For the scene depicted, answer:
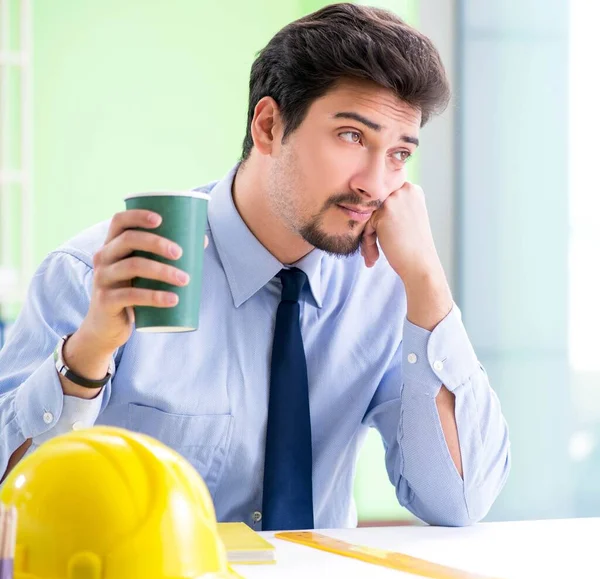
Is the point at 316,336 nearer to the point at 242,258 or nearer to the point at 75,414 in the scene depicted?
the point at 242,258

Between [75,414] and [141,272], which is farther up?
[141,272]

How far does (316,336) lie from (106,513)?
0.87 metres

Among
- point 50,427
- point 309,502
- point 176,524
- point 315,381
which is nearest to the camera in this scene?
point 176,524

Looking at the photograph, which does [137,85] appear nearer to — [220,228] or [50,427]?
[220,228]

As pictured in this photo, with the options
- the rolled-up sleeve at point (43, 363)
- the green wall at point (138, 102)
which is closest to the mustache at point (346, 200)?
the rolled-up sleeve at point (43, 363)

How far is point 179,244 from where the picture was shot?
0.93m

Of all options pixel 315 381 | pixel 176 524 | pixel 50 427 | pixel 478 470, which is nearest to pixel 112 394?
pixel 50 427

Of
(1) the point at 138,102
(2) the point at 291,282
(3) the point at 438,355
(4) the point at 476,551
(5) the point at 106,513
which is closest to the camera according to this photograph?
(5) the point at 106,513

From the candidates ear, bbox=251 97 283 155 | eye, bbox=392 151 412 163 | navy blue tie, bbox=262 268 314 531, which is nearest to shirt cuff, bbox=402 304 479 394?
navy blue tie, bbox=262 268 314 531

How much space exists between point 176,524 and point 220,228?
33.8 inches

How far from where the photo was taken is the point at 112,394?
136cm

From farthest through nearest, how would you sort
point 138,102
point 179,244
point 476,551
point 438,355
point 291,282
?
point 138,102, point 291,282, point 438,355, point 476,551, point 179,244

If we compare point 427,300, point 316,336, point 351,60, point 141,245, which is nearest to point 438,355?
point 427,300

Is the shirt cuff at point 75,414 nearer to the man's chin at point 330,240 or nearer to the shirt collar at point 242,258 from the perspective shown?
the shirt collar at point 242,258
